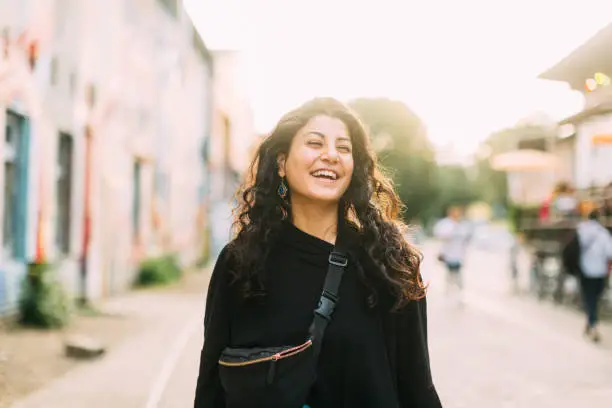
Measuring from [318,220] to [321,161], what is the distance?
0.20 m

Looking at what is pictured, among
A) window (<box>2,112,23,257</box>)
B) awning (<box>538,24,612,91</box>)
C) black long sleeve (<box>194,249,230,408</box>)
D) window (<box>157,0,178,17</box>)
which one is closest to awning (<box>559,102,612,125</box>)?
awning (<box>538,24,612,91</box>)

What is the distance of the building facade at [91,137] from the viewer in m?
10.3

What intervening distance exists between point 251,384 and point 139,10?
1602 centimetres

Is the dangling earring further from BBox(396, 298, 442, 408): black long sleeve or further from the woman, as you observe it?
BBox(396, 298, 442, 408): black long sleeve

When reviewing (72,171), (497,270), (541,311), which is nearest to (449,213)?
(541,311)

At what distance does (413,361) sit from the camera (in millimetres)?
2359

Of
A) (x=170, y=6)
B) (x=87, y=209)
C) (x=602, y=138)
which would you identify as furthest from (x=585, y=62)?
(x=170, y=6)

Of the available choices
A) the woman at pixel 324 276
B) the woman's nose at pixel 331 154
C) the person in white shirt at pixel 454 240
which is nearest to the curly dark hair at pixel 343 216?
the woman at pixel 324 276

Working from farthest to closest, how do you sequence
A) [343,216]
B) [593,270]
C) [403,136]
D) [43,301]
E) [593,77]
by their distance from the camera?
[403,136], [593,77], [43,301], [593,270], [343,216]

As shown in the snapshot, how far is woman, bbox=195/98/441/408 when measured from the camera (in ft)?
7.40

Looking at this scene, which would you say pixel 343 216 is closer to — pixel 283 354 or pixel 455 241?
pixel 283 354

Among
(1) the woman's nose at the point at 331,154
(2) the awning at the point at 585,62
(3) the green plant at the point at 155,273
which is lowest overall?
(3) the green plant at the point at 155,273

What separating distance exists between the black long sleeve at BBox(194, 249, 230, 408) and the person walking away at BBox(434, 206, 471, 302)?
35.5ft

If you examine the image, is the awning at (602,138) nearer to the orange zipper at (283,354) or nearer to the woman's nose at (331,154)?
the woman's nose at (331,154)
